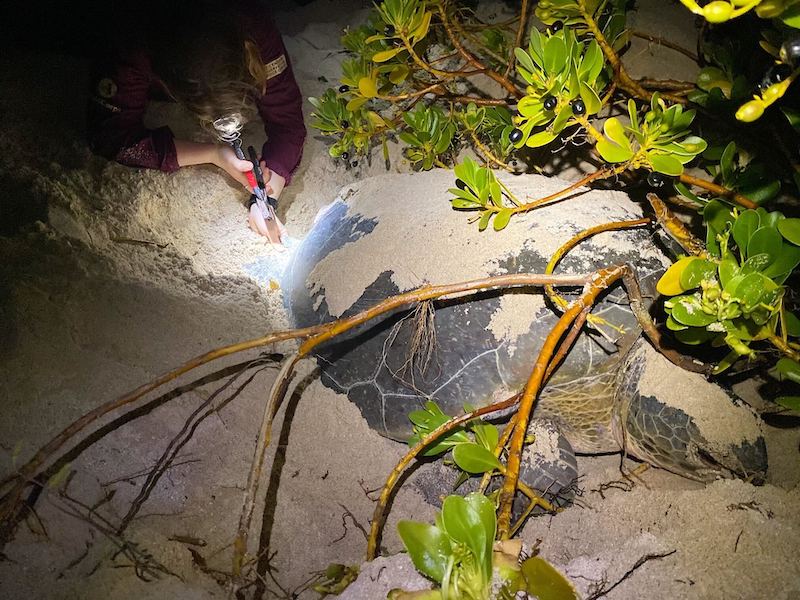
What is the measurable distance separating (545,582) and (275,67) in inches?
84.6

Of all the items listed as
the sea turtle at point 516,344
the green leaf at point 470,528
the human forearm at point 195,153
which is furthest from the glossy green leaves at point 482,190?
the human forearm at point 195,153

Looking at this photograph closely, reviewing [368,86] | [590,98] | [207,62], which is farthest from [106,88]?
[590,98]

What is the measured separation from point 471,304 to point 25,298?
4.75 feet

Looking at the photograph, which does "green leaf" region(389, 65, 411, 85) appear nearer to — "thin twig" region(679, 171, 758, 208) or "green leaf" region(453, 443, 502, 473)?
"thin twig" region(679, 171, 758, 208)

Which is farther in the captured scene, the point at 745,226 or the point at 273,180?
the point at 273,180

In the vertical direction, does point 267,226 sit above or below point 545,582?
above

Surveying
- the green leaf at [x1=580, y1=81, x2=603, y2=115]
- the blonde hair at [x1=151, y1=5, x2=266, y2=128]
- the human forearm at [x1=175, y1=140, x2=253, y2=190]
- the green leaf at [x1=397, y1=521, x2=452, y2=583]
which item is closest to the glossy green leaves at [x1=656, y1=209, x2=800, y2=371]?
the green leaf at [x1=580, y1=81, x2=603, y2=115]

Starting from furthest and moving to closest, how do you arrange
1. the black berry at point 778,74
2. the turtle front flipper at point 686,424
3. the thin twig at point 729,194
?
the turtle front flipper at point 686,424 < the thin twig at point 729,194 < the black berry at point 778,74

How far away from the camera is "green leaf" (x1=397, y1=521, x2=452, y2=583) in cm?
73

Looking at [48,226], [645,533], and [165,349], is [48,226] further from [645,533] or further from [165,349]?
[645,533]

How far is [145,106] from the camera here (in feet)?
5.89

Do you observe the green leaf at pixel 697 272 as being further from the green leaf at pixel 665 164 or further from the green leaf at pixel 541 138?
the green leaf at pixel 541 138

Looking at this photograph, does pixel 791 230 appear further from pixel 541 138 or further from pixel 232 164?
pixel 232 164

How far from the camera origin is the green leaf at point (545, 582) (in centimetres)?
71
